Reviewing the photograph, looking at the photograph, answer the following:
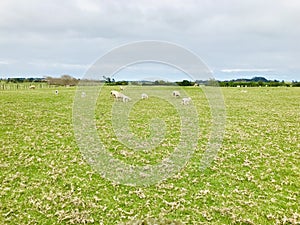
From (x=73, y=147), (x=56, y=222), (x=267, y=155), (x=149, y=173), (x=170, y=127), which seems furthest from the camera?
(x=170, y=127)

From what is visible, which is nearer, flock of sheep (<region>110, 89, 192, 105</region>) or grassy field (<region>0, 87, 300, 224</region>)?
grassy field (<region>0, 87, 300, 224</region>)

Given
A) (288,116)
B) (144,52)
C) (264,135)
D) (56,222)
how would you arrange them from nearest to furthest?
(56,222)
(144,52)
(264,135)
(288,116)

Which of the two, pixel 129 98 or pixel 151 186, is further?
pixel 129 98

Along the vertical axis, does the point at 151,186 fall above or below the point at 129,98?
below

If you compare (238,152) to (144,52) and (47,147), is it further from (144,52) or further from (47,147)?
(47,147)

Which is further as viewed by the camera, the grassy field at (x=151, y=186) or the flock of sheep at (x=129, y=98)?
the flock of sheep at (x=129, y=98)

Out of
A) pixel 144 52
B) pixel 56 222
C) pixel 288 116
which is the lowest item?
pixel 56 222

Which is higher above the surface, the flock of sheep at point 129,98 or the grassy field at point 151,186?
the flock of sheep at point 129,98

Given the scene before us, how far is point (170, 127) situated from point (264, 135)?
145 inches

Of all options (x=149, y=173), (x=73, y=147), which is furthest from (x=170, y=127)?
(x=149, y=173)

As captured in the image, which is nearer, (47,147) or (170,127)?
(47,147)

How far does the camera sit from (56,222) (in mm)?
4676

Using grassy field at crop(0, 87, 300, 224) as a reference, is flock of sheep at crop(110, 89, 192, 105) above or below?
above

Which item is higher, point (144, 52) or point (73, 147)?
point (144, 52)
